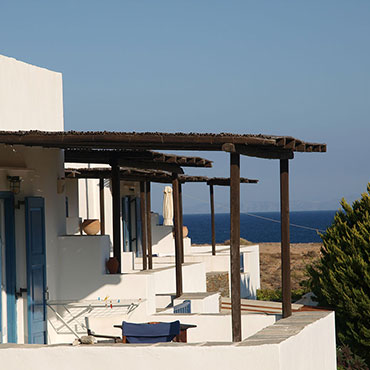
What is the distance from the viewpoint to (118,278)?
12352 millimetres

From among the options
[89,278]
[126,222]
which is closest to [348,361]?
[89,278]

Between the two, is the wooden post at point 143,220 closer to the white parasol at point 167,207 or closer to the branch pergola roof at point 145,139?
the branch pergola roof at point 145,139

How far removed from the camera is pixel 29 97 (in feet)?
39.9

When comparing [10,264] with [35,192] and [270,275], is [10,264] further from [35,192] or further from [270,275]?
[270,275]

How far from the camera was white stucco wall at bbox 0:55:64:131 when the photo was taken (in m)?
11.4

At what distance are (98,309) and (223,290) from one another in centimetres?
981

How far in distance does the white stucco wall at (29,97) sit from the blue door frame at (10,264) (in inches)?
43.0

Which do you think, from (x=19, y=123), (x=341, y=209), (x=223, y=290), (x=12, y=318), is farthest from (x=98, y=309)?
(x=223, y=290)

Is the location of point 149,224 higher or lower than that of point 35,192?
lower

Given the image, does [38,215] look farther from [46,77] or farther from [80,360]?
[80,360]

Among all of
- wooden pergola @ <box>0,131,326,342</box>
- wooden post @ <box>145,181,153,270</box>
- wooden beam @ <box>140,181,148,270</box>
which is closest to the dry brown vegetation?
wooden post @ <box>145,181,153,270</box>

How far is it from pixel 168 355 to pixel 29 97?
5872 mm

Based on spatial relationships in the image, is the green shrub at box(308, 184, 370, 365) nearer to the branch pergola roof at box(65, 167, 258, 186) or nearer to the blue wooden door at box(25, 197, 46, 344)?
the branch pergola roof at box(65, 167, 258, 186)

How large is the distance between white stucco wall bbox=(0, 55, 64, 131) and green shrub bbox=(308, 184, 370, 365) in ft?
17.7
